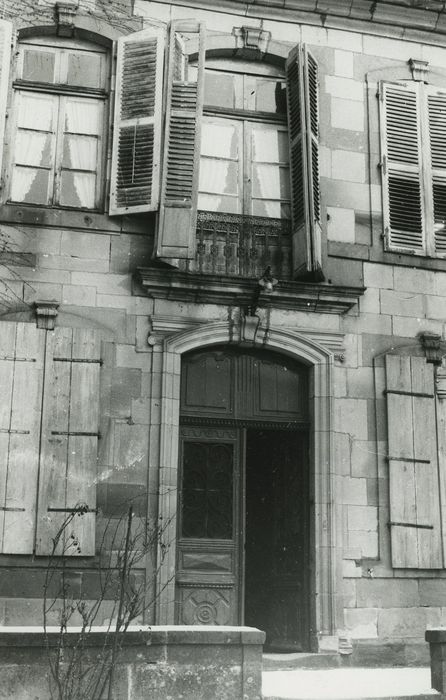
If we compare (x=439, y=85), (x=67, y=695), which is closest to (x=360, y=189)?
(x=439, y=85)

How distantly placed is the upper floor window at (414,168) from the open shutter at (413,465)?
1.40 metres

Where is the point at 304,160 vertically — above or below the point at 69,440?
above

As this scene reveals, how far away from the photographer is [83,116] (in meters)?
10.6

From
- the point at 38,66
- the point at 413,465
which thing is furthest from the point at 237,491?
the point at 38,66

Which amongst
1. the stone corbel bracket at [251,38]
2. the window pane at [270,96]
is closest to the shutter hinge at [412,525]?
the window pane at [270,96]

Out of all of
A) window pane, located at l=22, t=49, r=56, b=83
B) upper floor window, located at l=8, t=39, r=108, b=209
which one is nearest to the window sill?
upper floor window, located at l=8, t=39, r=108, b=209

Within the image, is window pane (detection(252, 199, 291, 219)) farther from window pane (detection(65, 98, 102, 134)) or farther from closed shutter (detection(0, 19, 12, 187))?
closed shutter (detection(0, 19, 12, 187))

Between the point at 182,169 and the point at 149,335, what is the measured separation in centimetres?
174

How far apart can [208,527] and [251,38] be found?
5.26 metres

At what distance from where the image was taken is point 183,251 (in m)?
9.89

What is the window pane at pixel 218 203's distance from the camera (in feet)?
35.1

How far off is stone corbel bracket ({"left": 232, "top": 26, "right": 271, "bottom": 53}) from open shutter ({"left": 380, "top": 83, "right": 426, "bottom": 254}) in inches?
55.6

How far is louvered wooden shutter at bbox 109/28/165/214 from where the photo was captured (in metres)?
10.2

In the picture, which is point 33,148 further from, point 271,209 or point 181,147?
point 271,209
